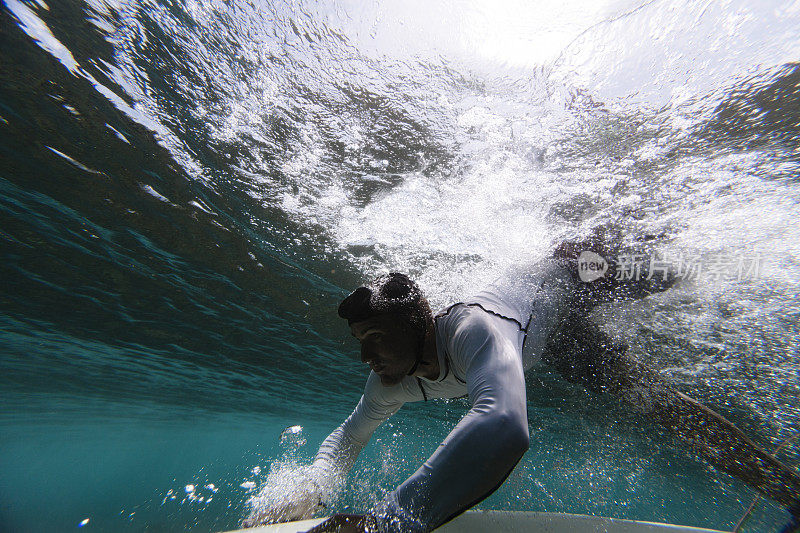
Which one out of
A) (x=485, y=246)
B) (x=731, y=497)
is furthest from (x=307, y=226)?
(x=731, y=497)

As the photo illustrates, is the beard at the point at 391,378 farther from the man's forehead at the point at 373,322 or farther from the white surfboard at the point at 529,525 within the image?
the white surfboard at the point at 529,525

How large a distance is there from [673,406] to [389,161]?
532 cm

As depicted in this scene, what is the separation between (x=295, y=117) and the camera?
18.1 feet

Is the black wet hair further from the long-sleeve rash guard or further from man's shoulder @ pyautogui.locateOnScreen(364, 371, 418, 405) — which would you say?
man's shoulder @ pyautogui.locateOnScreen(364, 371, 418, 405)

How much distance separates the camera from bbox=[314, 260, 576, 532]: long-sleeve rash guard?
4.33ft

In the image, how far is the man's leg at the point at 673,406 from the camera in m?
3.54

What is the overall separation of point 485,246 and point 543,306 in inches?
157

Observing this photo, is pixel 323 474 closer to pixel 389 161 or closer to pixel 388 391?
pixel 388 391

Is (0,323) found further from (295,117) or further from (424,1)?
(424,1)

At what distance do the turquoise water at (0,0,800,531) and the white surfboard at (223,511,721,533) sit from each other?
3443 mm

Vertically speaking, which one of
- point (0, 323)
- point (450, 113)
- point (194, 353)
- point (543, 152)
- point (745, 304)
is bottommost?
point (194, 353)

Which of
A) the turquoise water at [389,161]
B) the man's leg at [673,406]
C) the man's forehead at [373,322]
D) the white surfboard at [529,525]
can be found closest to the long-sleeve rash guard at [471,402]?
the man's forehead at [373,322]

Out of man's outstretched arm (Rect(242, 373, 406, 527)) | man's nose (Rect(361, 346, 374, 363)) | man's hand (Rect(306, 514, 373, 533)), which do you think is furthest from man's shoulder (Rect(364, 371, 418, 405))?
man's hand (Rect(306, 514, 373, 533))

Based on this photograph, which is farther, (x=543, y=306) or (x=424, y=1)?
(x=424, y=1)
